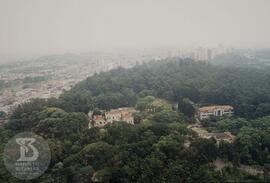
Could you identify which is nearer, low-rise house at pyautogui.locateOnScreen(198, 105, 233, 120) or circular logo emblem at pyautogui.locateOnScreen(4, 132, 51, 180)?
circular logo emblem at pyautogui.locateOnScreen(4, 132, 51, 180)

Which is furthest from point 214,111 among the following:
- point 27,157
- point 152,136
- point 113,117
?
point 27,157

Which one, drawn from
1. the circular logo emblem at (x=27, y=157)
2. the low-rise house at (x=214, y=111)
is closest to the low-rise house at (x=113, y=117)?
the low-rise house at (x=214, y=111)

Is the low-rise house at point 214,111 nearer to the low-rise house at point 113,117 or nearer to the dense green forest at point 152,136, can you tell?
the dense green forest at point 152,136

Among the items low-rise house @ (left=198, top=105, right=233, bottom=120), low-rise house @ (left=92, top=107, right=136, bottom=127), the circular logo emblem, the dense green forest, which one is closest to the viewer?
the dense green forest

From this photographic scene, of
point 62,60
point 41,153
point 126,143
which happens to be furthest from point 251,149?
point 62,60

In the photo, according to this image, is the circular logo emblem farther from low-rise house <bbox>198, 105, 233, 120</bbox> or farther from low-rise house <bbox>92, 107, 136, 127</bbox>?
low-rise house <bbox>198, 105, 233, 120</bbox>

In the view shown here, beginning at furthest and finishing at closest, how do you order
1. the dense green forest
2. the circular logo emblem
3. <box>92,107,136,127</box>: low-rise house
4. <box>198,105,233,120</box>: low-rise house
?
<box>198,105,233,120</box>: low-rise house
<box>92,107,136,127</box>: low-rise house
the circular logo emblem
the dense green forest

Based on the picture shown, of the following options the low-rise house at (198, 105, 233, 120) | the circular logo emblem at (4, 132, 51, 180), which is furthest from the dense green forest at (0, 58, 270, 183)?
the low-rise house at (198, 105, 233, 120)
